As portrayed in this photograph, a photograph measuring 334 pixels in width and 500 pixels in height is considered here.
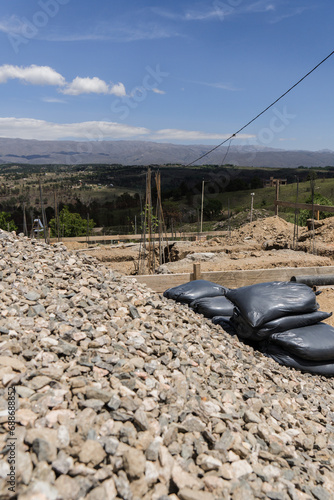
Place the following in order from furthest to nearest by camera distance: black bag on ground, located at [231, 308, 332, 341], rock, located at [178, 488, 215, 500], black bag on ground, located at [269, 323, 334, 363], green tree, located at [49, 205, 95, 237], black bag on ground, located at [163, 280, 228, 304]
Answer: green tree, located at [49, 205, 95, 237] < black bag on ground, located at [163, 280, 228, 304] < black bag on ground, located at [231, 308, 332, 341] < black bag on ground, located at [269, 323, 334, 363] < rock, located at [178, 488, 215, 500]

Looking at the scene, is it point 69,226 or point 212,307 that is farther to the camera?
point 69,226

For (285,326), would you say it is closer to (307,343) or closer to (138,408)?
(307,343)

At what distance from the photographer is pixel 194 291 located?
14.2ft

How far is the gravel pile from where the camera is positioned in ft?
5.26

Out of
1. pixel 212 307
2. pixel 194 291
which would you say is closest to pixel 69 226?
pixel 194 291

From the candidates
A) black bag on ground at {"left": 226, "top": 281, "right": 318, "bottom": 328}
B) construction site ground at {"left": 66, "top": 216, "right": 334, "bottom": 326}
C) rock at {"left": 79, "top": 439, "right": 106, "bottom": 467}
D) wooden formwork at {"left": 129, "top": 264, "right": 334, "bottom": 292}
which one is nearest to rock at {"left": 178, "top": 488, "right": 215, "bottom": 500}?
rock at {"left": 79, "top": 439, "right": 106, "bottom": 467}

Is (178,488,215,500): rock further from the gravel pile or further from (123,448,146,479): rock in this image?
(123,448,146,479): rock

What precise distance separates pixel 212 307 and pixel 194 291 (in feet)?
0.94

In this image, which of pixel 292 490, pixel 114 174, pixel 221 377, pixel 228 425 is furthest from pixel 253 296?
pixel 114 174

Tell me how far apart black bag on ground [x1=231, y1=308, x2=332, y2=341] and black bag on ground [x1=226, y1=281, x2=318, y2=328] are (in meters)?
0.04

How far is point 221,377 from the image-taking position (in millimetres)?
2723

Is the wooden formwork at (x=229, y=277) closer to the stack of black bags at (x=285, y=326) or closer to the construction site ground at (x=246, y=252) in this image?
the stack of black bags at (x=285, y=326)

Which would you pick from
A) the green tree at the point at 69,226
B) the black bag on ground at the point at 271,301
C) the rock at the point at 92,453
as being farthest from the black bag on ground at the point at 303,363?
the green tree at the point at 69,226

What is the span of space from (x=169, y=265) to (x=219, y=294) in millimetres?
3972
